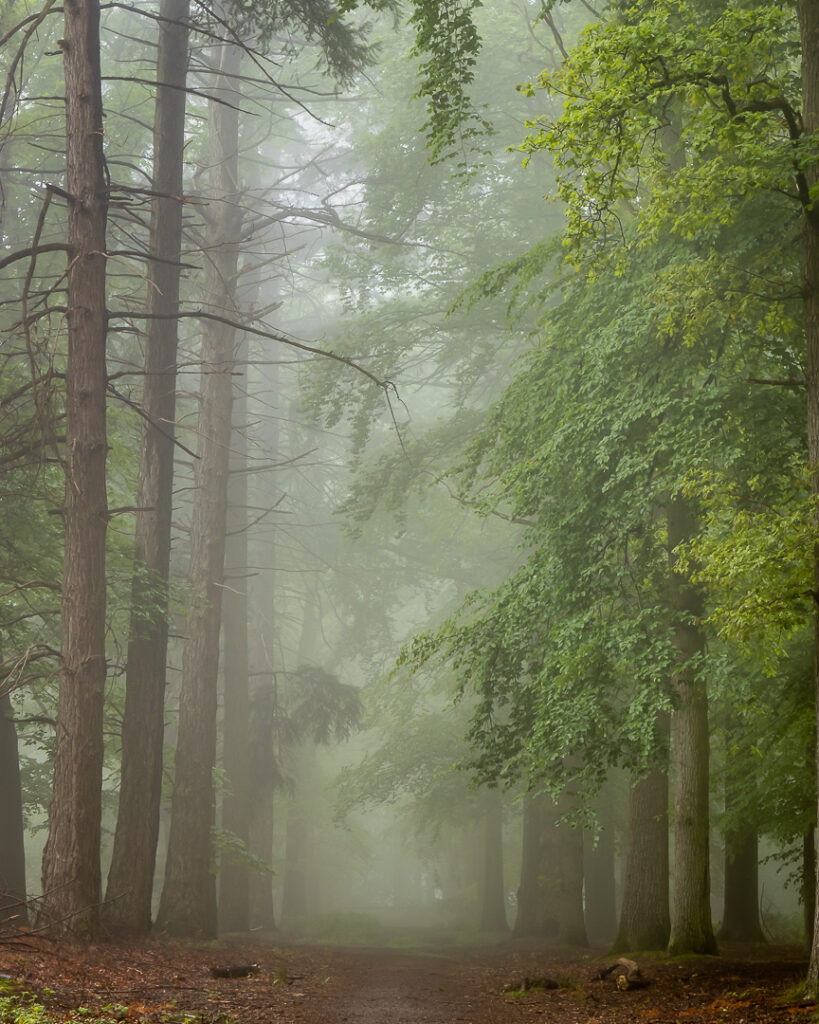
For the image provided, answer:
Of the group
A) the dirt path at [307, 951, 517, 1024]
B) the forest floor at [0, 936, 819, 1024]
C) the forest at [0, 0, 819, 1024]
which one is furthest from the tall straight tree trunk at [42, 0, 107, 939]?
the dirt path at [307, 951, 517, 1024]

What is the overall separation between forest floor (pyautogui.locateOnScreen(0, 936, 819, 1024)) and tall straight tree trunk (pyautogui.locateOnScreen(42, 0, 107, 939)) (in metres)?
0.93

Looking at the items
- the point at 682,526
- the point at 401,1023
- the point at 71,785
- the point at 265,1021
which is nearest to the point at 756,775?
the point at 682,526

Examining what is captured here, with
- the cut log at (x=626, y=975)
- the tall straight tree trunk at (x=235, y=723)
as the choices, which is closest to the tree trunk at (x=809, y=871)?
the cut log at (x=626, y=975)

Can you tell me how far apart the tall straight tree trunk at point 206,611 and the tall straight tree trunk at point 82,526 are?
2.62 metres

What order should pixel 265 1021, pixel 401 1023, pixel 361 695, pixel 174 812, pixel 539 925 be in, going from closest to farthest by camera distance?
pixel 265 1021
pixel 401 1023
pixel 174 812
pixel 539 925
pixel 361 695

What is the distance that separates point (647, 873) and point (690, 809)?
236 cm

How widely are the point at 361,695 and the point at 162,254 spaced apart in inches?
621

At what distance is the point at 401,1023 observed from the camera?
770 centimetres

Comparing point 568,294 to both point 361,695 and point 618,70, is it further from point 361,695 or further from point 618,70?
point 361,695

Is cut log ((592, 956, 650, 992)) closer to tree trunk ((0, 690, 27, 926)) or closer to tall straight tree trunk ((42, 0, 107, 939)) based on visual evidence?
tall straight tree trunk ((42, 0, 107, 939))

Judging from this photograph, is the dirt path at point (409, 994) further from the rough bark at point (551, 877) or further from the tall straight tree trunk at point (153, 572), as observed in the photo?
the tall straight tree trunk at point (153, 572)

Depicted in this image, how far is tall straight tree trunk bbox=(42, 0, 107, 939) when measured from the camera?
9.77 metres

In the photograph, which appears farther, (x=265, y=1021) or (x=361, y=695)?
(x=361, y=695)

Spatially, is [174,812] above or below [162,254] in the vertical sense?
below
